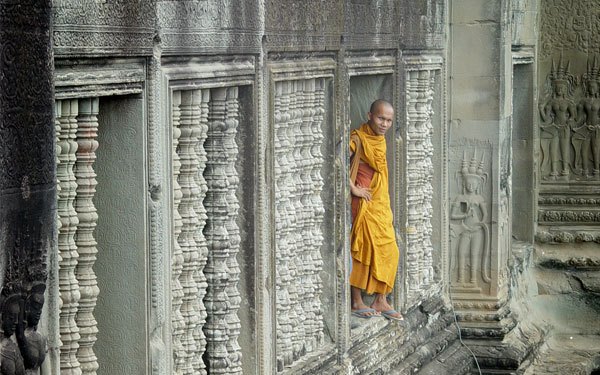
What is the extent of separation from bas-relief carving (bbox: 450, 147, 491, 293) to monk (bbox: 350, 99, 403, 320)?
2070 millimetres

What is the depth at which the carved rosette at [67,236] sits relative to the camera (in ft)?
20.2

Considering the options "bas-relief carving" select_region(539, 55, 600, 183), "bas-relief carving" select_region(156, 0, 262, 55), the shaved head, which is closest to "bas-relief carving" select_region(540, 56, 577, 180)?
"bas-relief carving" select_region(539, 55, 600, 183)

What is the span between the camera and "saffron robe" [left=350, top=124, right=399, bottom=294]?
10.6 m

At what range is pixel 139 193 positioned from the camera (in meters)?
6.66

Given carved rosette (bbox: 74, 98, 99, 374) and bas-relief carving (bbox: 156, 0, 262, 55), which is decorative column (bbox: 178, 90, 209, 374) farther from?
carved rosette (bbox: 74, 98, 99, 374)

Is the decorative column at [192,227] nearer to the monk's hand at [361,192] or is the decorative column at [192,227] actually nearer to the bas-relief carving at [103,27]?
the bas-relief carving at [103,27]

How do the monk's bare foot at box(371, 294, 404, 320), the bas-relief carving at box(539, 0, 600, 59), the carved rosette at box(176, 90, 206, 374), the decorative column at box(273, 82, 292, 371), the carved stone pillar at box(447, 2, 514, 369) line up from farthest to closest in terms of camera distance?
the bas-relief carving at box(539, 0, 600, 59)
the carved stone pillar at box(447, 2, 514, 369)
the monk's bare foot at box(371, 294, 404, 320)
the decorative column at box(273, 82, 292, 371)
the carved rosette at box(176, 90, 206, 374)

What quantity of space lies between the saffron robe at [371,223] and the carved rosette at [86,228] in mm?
4211

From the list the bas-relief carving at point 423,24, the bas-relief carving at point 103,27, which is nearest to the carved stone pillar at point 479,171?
the bas-relief carving at point 423,24

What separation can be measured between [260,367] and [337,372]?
141cm

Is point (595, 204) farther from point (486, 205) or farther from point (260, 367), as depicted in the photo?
point (260, 367)

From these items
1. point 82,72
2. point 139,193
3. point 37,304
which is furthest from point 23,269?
point 139,193

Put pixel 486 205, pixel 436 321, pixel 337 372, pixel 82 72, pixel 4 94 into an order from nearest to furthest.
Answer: pixel 4 94 → pixel 82 72 → pixel 337 372 → pixel 436 321 → pixel 486 205

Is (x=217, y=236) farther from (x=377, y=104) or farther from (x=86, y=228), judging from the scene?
(x=377, y=104)
